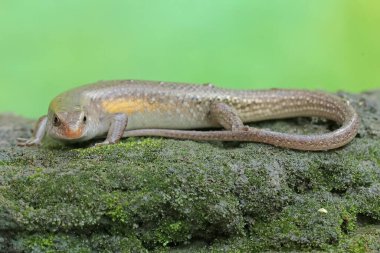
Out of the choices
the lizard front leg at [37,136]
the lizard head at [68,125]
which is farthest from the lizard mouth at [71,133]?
the lizard front leg at [37,136]

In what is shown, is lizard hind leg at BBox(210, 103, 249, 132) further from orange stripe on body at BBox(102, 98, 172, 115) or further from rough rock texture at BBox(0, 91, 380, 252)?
rough rock texture at BBox(0, 91, 380, 252)

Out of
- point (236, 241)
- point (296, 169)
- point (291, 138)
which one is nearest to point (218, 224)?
point (236, 241)

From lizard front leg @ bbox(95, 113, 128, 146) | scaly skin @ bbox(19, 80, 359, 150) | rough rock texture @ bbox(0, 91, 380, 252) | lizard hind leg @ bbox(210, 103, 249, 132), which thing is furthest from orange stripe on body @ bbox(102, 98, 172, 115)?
rough rock texture @ bbox(0, 91, 380, 252)

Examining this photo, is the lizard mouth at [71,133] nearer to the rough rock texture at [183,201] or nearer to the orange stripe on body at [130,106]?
the rough rock texture at [183,201]

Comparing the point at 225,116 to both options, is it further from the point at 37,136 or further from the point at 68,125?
the point at 37,136

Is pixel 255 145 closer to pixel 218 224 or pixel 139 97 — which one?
pixel 218 224

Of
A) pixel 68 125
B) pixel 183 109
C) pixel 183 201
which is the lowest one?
pixel 183 201

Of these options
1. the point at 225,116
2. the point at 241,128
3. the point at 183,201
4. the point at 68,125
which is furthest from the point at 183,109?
the point at 183,201

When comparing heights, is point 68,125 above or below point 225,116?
above
